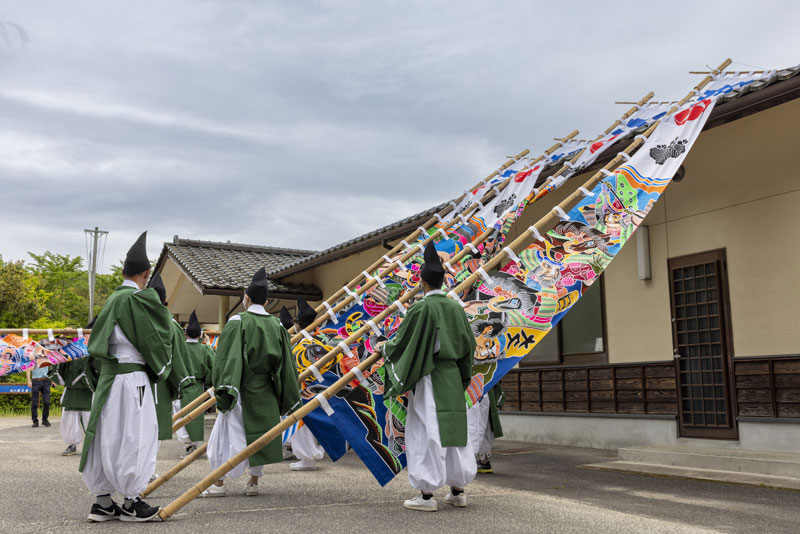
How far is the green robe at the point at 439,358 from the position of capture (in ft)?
14.9

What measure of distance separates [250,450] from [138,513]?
76 cm

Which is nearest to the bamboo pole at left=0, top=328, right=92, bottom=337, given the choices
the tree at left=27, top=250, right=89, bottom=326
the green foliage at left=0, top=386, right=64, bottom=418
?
the green foliage at left=0, top=386, right=64, bottom=418

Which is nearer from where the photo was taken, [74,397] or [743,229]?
[743,229]

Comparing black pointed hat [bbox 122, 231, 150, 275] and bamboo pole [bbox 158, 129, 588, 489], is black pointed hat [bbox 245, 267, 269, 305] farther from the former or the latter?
black pointed hat [bbox 122, 231, 150, 275]

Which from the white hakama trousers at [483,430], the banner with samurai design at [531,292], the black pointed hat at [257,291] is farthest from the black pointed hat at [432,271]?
the white hakama trousers at [483,430]

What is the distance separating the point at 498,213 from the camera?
7234 millimetres

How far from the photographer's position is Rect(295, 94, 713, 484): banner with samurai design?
489 centimetres

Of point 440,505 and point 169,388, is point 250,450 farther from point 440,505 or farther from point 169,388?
point 440,505

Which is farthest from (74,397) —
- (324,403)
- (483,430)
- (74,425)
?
(483,430)

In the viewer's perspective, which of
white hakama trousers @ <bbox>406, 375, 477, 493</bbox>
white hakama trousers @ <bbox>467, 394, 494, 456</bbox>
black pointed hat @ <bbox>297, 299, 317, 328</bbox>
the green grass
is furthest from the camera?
the green grass

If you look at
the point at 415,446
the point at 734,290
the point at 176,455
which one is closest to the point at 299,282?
the point at 176,455

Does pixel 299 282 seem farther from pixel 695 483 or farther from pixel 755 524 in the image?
pixel 755 524

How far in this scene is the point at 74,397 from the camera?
820 cm

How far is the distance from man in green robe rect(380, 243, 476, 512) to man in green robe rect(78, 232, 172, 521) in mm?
1545
